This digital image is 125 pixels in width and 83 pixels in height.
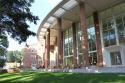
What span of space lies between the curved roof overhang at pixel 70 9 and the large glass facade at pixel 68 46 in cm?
262

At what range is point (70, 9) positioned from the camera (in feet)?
86.7

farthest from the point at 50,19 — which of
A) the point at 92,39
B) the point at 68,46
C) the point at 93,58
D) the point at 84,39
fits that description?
the point at 84,39

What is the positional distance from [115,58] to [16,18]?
16.3m

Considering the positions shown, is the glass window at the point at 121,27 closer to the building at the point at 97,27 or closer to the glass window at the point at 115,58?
the building at the point at 97,27

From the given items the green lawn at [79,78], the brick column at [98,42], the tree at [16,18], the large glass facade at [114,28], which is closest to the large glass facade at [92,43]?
the brick column at [98,42]

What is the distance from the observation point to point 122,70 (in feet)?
50.2

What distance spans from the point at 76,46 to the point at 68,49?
327 centimetres

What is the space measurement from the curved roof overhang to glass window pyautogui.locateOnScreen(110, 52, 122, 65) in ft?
22.8

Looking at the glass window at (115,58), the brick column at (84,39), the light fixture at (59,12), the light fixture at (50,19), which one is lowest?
the glass window at (115,58)

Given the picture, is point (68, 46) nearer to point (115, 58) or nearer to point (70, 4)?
point (70, 4)

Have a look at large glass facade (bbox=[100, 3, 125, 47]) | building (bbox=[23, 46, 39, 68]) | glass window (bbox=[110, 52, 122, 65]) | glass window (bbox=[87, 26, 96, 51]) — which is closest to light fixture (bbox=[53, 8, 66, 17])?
glass window (bbox=[87, 26, 96, 51])

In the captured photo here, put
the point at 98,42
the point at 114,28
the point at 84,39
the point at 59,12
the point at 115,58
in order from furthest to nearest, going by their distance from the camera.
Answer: the point at 59,12 → the point at 98,42 → the point at 114,28 → the point at 115,58 → the point at 84,39

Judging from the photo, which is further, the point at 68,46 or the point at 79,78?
the point at 68,46

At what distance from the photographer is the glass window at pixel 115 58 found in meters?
23.4
